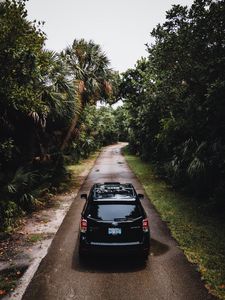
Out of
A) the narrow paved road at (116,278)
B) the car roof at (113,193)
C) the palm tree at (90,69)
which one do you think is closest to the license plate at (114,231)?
the car roof at (113,193)

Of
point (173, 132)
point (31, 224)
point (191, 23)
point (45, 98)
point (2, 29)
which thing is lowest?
point (31, 224)

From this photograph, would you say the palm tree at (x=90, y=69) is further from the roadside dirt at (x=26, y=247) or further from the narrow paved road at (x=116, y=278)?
the narrow paved road at (x=116, y=278)

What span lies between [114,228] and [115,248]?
0.44m

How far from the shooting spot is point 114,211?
7367 mm

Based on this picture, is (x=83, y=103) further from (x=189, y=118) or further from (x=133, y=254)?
(x=133, y=254)

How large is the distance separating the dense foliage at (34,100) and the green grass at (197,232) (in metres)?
5.27

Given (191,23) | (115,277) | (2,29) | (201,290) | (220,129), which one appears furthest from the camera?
(220,129)

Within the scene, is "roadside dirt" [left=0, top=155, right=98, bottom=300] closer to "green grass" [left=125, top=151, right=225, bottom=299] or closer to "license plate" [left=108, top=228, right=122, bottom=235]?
"license plate" [left=108, top=228, right=122, bottom=235]

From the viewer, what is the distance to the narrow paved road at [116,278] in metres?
6.09

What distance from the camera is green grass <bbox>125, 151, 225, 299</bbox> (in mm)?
6883

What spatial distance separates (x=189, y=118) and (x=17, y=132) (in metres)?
7.18

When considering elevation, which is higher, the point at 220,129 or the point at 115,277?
the point at 220,129

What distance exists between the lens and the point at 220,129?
37.4ft

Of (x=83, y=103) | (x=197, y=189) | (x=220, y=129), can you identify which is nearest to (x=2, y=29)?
(x=220, y=129)
